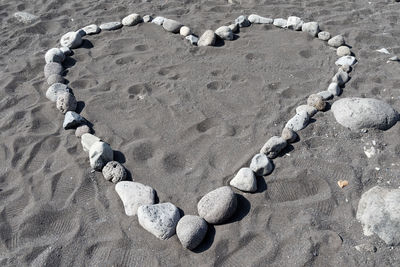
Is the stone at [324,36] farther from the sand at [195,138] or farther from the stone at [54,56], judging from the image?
the stone at [54,56]

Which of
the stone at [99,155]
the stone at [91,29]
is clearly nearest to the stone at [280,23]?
the stone at [91,29]

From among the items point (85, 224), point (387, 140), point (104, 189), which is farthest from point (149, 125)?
point (387, 140)

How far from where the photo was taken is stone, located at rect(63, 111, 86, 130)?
3940 millimetres

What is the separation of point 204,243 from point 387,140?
1.81 meters

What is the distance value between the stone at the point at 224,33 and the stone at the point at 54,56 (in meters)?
1.83

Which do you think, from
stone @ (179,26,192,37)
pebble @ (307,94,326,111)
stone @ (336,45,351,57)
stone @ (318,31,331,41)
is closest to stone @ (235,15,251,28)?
stone @ (179,26,192,37)

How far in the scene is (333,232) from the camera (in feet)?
9.62

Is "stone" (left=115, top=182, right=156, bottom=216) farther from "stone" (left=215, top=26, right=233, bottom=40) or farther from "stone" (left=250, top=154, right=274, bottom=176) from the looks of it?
"stone" (left=215, top=26, right=233, bottom=40)

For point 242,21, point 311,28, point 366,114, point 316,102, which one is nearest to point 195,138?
point 316,102

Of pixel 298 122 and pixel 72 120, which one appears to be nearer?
pixel 298 122

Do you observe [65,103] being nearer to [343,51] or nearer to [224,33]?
[224,33]

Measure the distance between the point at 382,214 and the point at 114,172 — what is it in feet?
6.59

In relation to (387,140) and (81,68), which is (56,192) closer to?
(81,68)

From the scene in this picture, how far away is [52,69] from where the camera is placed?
468 cm
